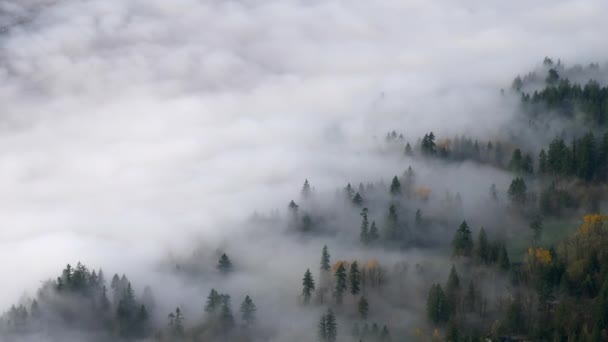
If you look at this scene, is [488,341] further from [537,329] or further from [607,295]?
[607,295]

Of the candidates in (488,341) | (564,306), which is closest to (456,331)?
(488,341)

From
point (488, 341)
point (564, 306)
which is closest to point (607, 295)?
point (564, 306)

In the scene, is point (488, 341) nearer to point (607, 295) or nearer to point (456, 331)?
point (456, 331)

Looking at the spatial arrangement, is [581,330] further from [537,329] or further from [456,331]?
[456,331]

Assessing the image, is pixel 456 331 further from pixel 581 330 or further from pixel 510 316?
pixel 581 330

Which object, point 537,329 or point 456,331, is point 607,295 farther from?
point 456,331

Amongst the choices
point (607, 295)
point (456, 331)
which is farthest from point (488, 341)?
point (607, 295)
